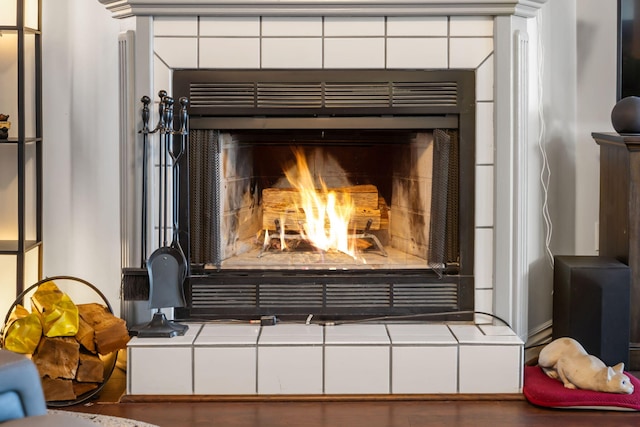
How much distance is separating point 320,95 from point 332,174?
1.01 feet

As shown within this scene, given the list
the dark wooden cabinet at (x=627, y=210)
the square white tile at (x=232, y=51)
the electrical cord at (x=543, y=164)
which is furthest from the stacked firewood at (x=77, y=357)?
the dark wooden cabinet at (x=627, y=210)

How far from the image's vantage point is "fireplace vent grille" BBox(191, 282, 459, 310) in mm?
3344

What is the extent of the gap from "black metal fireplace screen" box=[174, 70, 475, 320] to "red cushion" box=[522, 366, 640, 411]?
392mm

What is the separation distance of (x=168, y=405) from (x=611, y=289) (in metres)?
1.45

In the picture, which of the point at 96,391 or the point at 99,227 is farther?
the point at 99,227

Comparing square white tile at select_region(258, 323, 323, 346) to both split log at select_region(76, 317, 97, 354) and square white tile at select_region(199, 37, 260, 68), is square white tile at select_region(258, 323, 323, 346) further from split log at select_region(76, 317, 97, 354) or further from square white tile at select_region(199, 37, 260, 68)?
square white tile at select_region(199, 37, 260, 68)

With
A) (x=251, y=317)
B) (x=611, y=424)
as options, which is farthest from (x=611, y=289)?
(x=251, y=317)

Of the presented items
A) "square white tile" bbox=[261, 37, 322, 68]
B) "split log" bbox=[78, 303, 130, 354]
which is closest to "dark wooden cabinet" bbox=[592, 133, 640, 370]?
"square white tile" bbox=[261, 37, 322, 68]

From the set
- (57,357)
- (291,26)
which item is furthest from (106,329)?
(291,26)

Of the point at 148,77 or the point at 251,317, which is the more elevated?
the point at 148,77

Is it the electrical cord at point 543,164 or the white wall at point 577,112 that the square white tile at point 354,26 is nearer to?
the electrical cord at point 543,164

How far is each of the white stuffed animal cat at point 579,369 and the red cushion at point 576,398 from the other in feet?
0.07

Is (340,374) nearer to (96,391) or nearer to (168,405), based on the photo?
(168,405)

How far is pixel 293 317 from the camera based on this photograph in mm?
3350
